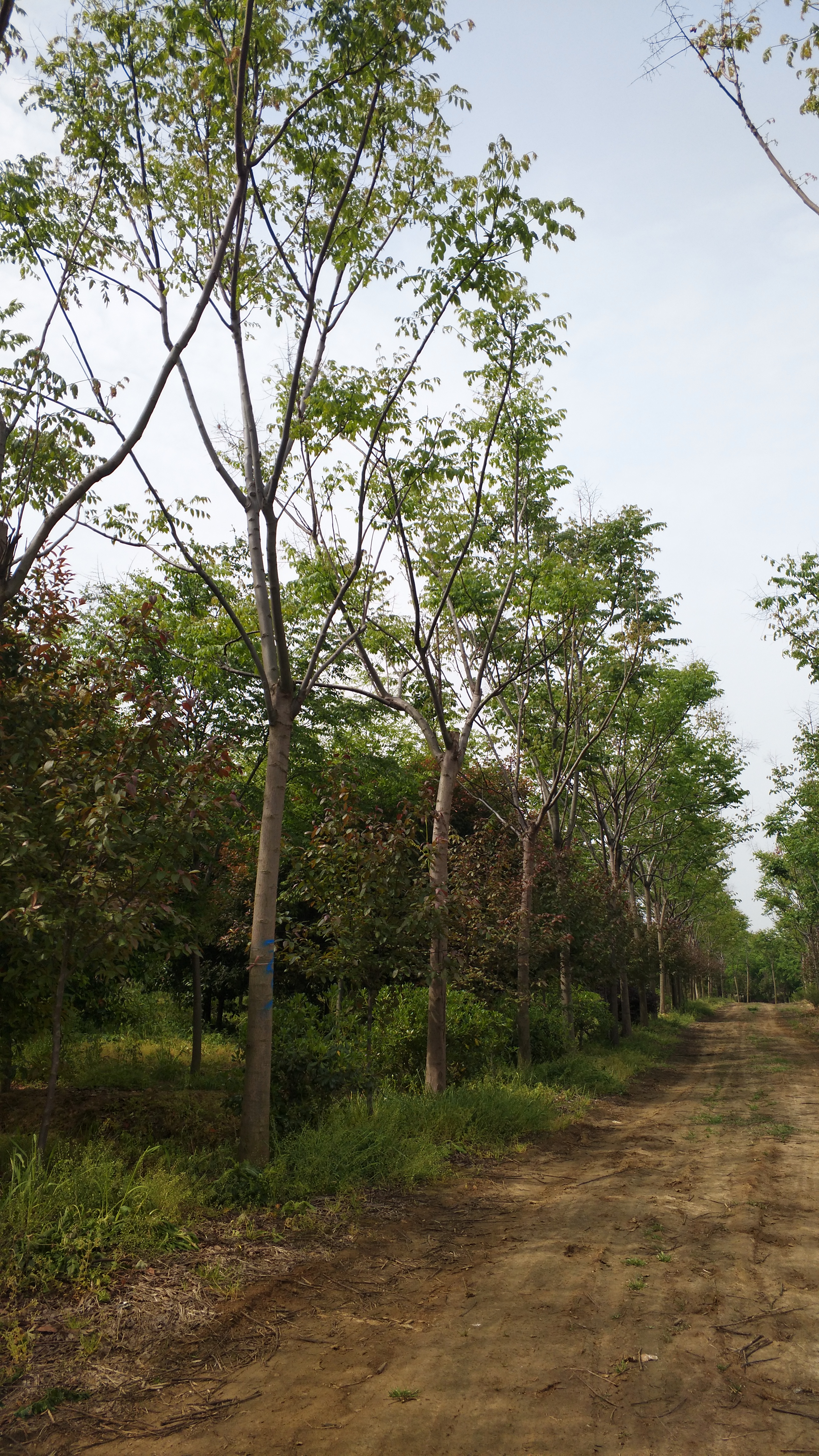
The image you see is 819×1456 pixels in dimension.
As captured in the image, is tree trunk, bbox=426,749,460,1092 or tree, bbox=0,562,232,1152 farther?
tree trunk, bbox=426,749,460,1092

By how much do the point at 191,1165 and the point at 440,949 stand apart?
202 inches

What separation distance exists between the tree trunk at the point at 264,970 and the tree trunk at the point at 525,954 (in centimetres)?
800

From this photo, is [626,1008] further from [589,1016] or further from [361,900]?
[361,900]

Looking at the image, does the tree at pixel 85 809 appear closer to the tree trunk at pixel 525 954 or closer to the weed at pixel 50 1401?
the weed at pixel 50 1401

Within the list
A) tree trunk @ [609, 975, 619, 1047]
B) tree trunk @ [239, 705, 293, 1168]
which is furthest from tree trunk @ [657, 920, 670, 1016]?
tree trunk @ [239, 705, 293, 1168]

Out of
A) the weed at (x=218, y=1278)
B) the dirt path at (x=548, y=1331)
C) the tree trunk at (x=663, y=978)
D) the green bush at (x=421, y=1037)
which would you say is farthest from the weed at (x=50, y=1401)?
the tree trunk at (x=663, y=978)

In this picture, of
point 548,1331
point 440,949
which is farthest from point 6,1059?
point 548,1331

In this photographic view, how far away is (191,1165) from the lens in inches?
294

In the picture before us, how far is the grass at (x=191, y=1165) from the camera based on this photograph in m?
5.65

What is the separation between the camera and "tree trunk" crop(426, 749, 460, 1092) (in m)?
11.4

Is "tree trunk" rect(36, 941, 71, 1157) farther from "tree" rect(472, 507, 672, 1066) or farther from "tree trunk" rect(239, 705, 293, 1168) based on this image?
"tree" rect(472, 507, 672, 1066)

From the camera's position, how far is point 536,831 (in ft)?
54.9

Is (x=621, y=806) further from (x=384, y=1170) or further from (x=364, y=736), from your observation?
(x=384, y=1170)

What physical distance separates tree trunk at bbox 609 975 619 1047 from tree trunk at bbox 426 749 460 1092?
36.0ft
